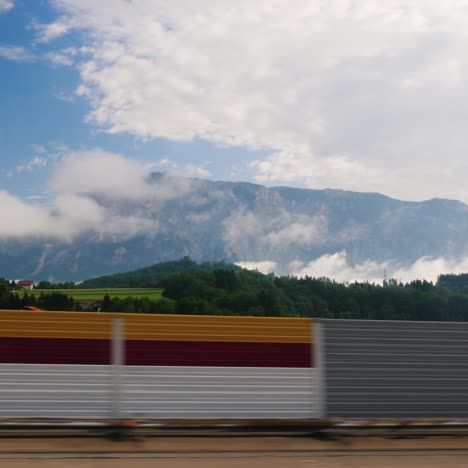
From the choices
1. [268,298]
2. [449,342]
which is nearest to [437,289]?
[268,298]

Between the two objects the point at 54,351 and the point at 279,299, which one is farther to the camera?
the point at 279,299

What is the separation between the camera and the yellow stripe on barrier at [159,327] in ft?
24.6

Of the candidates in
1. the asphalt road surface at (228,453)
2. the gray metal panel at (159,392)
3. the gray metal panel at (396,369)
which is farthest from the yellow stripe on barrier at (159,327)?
the asphalt road surface at (228,453)

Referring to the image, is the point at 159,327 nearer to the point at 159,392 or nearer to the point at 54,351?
the point at 159,392

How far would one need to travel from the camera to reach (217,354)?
7820 millimetres

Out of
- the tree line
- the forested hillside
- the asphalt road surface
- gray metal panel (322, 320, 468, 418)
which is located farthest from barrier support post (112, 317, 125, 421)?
the tree line

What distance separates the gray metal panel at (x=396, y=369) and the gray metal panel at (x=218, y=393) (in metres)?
0.41

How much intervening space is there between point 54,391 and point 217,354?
192cm

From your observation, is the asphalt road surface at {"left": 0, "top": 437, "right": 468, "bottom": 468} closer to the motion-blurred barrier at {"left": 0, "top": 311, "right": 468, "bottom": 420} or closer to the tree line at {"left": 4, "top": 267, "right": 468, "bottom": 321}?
the motion-blurred barrier at {"left": 0, "top": 311, "right": 468, "bottom": 420}

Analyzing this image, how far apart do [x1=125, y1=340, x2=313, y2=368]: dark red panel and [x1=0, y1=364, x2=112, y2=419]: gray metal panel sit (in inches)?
18.2

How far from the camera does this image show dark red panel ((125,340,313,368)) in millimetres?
7660

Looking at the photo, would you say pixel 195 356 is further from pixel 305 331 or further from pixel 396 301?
pixel 396 301

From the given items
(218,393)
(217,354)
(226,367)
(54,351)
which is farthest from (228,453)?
(54,351)

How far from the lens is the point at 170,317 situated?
7.81m
